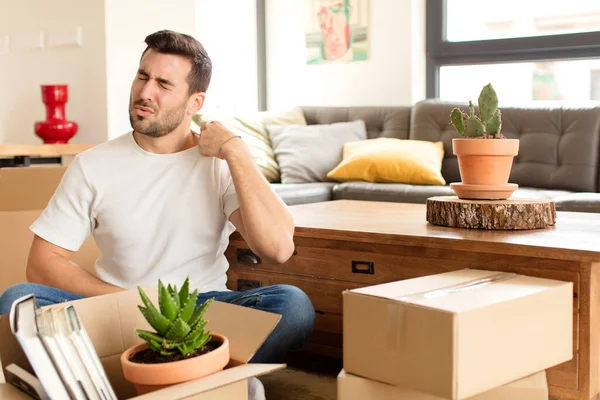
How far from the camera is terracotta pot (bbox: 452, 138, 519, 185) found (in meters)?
2.31

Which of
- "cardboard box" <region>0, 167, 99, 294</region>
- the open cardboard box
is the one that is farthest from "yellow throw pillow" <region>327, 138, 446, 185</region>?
the open cardboard box

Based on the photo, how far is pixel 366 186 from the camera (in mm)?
4246

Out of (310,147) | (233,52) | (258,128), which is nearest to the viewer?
(310,147)

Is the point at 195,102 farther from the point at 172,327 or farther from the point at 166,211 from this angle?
the point at 172,327

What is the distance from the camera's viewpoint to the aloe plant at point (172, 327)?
1.32m

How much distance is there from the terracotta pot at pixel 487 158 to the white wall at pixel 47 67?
10.4 ft

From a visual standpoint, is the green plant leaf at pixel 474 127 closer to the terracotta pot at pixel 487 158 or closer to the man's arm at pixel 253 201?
the terracotta pot at pixel 487 158

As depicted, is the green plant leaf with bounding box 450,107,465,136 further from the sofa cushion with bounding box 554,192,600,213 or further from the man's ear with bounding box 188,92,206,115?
the sofa cushion with bounding box 554,192,600,213

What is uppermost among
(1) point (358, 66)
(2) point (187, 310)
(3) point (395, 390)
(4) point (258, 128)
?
(1) point (358, 66)

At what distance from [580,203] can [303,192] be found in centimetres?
142

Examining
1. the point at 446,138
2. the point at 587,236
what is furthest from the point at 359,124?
the point at 587,236

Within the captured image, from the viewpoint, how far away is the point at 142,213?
6.75ft

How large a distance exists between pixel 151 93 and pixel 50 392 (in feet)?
3.51

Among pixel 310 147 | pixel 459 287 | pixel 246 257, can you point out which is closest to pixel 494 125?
pixel 459 287
